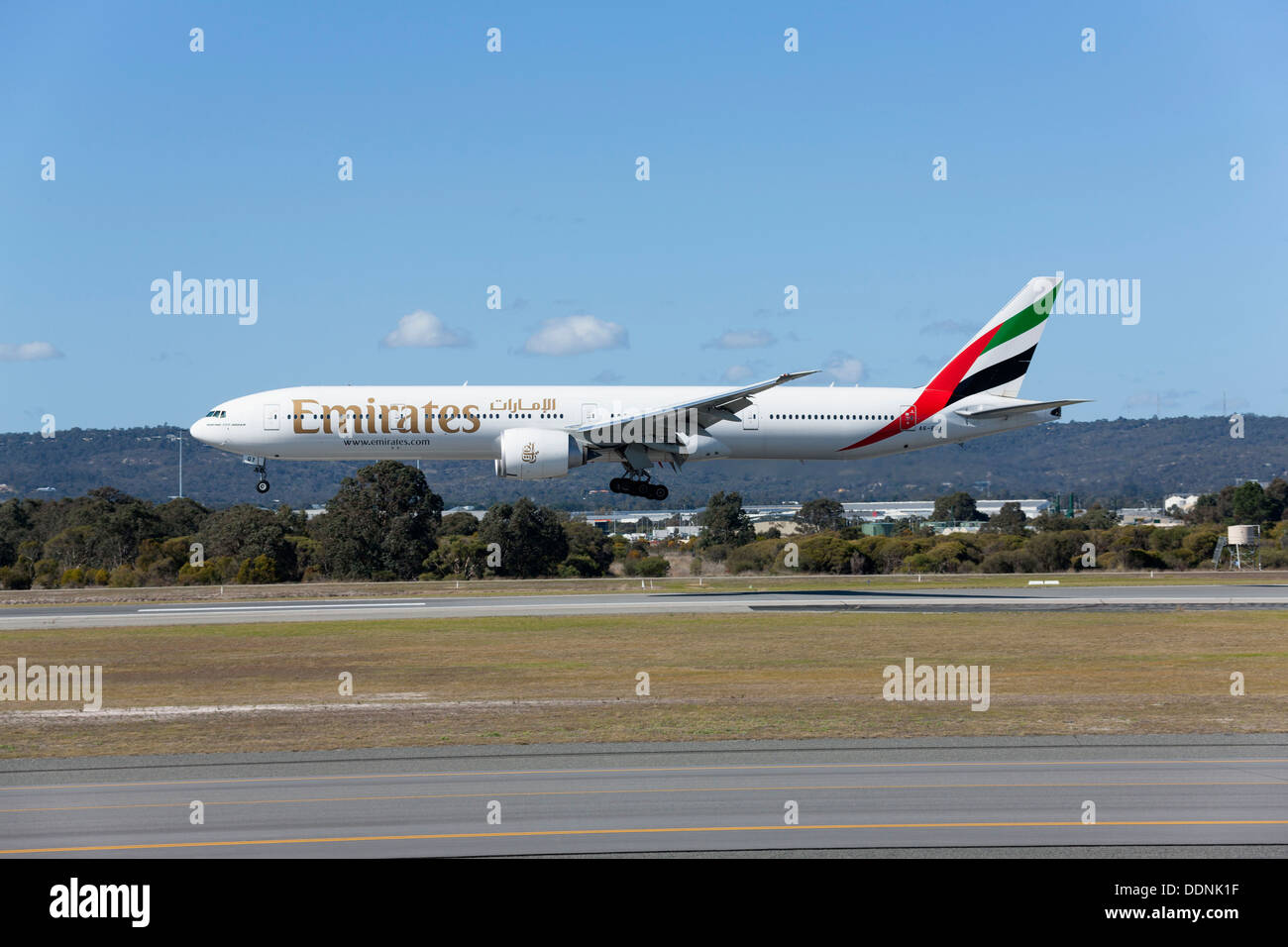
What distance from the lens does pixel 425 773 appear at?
17.3 m

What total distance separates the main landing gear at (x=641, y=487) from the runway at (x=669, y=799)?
95.1 ft

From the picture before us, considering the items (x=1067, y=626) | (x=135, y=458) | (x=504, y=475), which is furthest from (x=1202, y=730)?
(x=135, y=458)

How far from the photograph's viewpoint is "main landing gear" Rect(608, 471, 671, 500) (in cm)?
4822

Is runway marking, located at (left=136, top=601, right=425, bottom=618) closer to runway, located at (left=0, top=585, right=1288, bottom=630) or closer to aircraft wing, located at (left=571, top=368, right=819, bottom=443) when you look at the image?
runway, located at (left=0, top=585, right=1288, bottom=630)

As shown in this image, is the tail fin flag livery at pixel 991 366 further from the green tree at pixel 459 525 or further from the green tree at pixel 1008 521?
the green tree at pixel 1008 521

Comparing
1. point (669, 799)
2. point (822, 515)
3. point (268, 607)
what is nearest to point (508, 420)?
point (268, 607)

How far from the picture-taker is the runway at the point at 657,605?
41.2m

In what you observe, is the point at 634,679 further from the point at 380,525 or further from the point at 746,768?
the point at 380,525

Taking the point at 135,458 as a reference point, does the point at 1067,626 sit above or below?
below

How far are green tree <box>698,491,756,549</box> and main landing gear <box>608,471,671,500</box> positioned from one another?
113 feet

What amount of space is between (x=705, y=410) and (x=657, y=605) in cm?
748

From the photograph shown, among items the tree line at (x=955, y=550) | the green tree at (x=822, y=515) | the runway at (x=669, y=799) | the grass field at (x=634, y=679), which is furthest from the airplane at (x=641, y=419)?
the green tree at (x=822, y=515)
